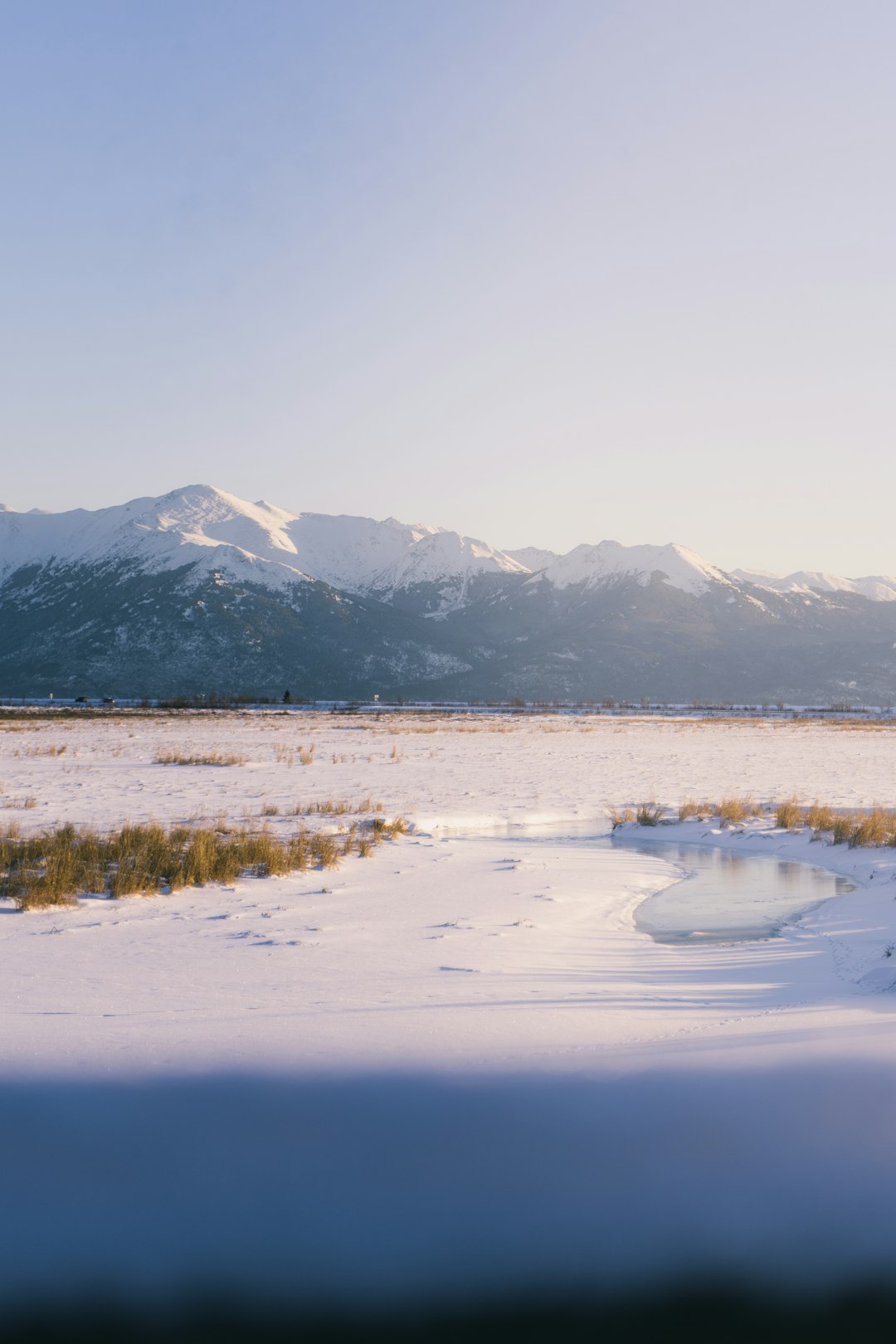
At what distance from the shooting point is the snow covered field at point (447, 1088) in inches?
127

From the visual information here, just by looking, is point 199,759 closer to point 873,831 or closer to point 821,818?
point 821,818

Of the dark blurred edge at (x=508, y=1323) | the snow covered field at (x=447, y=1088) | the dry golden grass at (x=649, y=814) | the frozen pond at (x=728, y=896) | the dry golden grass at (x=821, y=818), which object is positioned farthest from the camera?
the dry golden grass at (x=649, y=814)

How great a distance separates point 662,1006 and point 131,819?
10.2 metres

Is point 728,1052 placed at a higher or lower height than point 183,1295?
higher

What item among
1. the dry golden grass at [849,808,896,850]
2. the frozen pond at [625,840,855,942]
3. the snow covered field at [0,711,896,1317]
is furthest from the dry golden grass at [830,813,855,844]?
the snow covered field at [0,711,896,1317]

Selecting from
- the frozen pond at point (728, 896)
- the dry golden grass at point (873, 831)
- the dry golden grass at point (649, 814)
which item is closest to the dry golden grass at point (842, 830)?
the dry golden grass at point (873, 831)

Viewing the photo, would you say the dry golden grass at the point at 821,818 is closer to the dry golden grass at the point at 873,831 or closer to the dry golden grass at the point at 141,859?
the dry golden grass at the point at 873,831

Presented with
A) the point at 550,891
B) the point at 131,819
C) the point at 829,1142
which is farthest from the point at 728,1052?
the point at 131,819

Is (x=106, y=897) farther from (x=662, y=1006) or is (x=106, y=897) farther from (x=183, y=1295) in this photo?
(x=183, y=1295)

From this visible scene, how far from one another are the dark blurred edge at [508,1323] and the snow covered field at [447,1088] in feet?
0.33

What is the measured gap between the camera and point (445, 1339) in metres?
2.90

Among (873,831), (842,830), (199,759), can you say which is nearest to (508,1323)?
(873,831)

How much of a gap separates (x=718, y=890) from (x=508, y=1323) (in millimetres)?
7804

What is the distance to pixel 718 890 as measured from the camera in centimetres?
1024
